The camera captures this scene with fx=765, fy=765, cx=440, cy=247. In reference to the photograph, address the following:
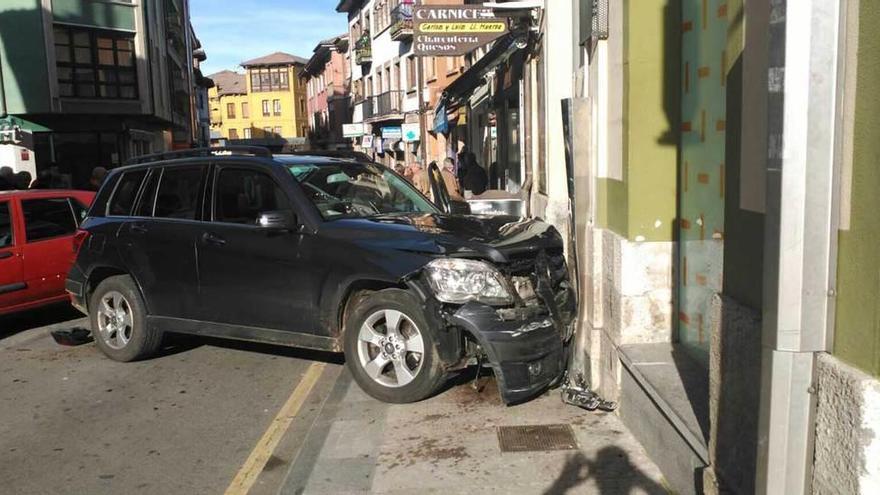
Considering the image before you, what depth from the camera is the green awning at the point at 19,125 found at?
24084mm

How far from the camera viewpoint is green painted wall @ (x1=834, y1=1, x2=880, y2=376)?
2260 millimetres

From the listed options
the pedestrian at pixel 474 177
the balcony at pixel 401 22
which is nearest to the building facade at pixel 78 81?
the balcony at pixel 401 22

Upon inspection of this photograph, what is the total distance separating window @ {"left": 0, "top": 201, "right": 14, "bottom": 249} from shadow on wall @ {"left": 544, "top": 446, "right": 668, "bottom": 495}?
6845 millimetres

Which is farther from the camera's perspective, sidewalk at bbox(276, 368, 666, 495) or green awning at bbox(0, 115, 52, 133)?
green awning at bbox(0, 115, 52, 133)

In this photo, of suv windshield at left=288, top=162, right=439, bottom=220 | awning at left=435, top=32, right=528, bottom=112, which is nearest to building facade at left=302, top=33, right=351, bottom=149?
awning at left=435, top=32, right=528, bottom=112

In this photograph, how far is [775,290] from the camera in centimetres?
250

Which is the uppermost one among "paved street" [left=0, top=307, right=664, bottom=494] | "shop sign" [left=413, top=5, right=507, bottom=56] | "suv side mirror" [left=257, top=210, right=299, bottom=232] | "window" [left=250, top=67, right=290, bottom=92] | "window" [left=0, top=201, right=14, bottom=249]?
"window" [left=250, top=67, right=290, bottom=92]

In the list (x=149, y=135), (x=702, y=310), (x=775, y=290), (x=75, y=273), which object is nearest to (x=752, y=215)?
(x=775, y=290)

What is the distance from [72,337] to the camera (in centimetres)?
784

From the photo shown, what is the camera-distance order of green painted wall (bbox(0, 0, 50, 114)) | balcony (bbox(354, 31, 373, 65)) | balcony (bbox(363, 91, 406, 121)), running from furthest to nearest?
balcony (bbox(354, 31, 373, 65)), balcony (bbox(363, 91, 406, 121)), green painted wall (bbox(0, 0, 50, 114))

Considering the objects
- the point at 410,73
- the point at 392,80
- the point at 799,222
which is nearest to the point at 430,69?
the point at 410,73

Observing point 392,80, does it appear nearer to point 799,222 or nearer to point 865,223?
point 799,222

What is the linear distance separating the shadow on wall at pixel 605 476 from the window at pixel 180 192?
3917 mm

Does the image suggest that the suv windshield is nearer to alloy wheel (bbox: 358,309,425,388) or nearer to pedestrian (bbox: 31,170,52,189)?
alloy wheel (bbox: 358,309,425,388)
